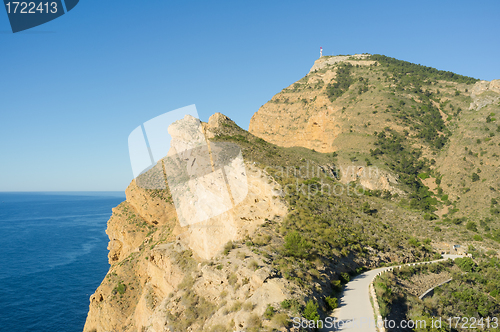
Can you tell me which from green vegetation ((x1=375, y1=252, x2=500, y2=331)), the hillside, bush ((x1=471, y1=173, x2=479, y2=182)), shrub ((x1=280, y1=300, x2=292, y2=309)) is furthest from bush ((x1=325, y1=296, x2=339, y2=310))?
bush ((x1=471, y1=173, x2=479, y2=182))

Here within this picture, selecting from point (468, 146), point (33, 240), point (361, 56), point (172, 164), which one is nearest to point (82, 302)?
point (172, 164)

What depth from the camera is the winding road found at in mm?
13305

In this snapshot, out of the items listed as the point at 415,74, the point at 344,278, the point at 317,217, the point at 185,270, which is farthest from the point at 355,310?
the point at 415,74

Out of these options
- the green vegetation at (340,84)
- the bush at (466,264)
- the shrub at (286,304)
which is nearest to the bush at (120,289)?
the shrub at (286,304)

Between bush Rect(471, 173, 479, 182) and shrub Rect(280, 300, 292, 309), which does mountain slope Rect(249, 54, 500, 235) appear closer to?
bush Rect(471, 173, 479, 182)

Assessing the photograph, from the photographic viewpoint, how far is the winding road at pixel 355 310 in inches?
524

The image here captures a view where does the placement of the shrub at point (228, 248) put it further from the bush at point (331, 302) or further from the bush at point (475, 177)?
the bush at point (475, 177)

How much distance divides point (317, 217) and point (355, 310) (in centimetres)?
1097

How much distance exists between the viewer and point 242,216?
25.3 meters

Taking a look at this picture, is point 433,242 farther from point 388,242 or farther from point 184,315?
point 184,315

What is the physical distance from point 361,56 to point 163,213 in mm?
96515

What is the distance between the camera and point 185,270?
80.3ft

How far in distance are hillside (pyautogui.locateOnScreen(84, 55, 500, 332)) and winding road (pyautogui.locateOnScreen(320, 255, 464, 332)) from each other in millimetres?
710

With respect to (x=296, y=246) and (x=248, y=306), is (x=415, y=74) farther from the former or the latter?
(x=248, y=306)
